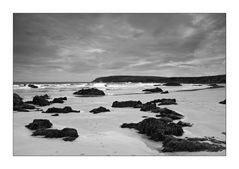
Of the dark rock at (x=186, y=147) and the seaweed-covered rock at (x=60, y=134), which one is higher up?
the seaweed-covered rock at (x=60, y=134)

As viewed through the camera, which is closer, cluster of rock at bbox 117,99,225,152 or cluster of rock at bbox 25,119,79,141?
cluster of rock at bbox 117,99,225,152

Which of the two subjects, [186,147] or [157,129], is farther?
[157,129]

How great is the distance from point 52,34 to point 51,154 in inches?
195

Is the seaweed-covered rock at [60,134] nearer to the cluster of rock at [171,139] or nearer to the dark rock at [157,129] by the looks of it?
the cluster of rock at [171,139]

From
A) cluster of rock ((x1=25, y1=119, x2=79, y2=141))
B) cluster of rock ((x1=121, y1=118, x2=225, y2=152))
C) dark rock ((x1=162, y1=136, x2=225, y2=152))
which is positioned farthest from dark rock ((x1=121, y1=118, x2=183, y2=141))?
cluster of rock ((x1=25, y1=119, x2=79, y2=141))

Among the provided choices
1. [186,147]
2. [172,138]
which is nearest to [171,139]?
[172,138]

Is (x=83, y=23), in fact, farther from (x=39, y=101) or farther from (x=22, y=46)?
(x=39, y=101)

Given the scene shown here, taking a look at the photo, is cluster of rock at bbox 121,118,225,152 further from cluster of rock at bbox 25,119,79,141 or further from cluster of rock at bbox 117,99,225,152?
cluster of rock at bbox 25,119,79,141

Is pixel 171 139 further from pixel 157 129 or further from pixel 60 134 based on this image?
pixel 60 134

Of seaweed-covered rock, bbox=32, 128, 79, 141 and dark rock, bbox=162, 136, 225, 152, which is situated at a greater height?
seaweed-covered rock, bbox=32, 128, 79, 141

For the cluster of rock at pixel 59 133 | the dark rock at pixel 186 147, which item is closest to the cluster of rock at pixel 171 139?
the dark rock at pixel 186 147

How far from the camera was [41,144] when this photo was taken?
451 cm
